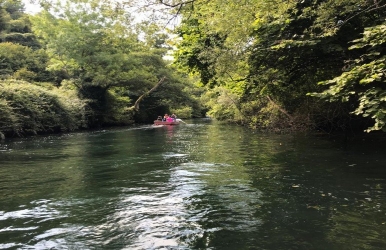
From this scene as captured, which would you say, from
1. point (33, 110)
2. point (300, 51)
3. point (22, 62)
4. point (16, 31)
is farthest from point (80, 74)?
point (300, 51)

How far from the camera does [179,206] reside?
19.5 feet

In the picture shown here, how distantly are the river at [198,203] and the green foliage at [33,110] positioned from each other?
31.6ft

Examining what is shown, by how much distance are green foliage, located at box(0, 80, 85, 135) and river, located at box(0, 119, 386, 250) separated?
9.65 meters

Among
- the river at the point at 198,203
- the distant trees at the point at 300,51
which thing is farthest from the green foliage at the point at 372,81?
the river at the point at 198,203

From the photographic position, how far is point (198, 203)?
19.9 ft

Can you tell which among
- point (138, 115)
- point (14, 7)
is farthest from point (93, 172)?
point (14, 7)

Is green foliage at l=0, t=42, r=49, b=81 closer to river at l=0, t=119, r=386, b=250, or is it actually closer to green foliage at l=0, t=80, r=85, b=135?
green foliage at l=0, t=80, r=85, b=135

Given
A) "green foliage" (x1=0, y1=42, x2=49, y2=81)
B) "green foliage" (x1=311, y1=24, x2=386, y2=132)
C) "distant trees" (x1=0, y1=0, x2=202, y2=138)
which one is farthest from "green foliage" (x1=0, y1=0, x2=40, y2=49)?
"green foliage" (x1=311, y1=24, x2=386, y2=132)

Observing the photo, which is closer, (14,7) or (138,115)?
(138,115)

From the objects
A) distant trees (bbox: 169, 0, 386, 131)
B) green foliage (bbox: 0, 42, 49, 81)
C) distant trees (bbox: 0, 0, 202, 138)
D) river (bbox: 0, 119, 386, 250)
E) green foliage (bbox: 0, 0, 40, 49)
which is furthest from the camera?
green foliage (bbox: 0, 0, 40, 49)

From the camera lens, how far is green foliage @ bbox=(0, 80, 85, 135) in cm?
1941

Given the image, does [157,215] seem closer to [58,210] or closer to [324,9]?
[58,210]

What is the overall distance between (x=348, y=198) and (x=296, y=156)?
4917 mm

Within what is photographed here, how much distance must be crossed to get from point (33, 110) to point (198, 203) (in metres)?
18.2
